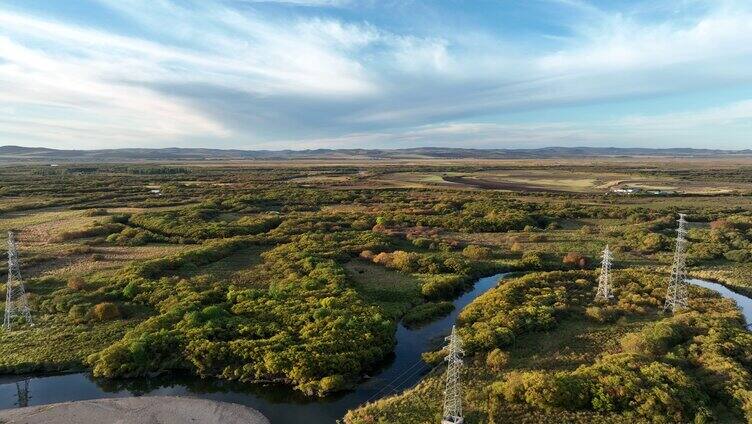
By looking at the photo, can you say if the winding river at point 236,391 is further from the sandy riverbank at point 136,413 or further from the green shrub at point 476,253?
the green shrub at point 476,253

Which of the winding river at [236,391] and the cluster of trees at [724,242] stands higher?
the cluster of trees at [724,242]

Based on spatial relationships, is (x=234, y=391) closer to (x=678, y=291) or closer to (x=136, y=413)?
(x=136, y=413)

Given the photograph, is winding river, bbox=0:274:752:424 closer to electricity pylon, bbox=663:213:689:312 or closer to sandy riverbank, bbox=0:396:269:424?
sandy riverbank, bbox=0:396:269:424

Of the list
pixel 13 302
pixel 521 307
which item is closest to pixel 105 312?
pixel 13 302

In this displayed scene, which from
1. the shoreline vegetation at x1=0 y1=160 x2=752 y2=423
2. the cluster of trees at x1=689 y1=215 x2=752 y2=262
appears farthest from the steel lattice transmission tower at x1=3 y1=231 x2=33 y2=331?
the cluster of trees at x1=689 y1=215 x2=752 y2=262

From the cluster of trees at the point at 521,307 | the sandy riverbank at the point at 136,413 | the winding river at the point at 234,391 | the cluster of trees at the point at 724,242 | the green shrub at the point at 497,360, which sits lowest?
the winding river at the point at 234,391

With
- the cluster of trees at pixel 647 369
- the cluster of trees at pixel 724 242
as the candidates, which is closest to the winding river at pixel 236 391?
the cluster of trees at pixel 647 369
